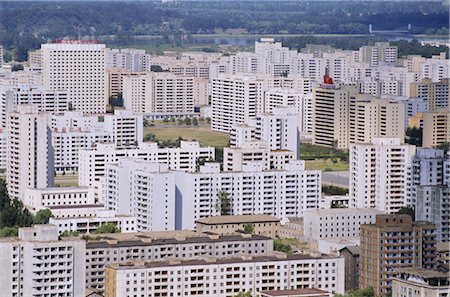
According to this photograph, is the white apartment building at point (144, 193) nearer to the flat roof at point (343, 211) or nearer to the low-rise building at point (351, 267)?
the flat roof at point (343, 211)

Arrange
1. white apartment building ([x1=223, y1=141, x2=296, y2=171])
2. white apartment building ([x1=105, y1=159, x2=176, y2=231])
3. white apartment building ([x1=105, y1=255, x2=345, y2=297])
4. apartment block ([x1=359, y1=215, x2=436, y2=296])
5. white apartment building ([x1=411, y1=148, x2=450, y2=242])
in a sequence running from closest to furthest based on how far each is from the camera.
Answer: white apartment building ([x1=105, y1=255, x2=345, y2=297])
apartment block ([x1=359, y1=215, x2=436, y2=296])
white apartment building ([x1=411, y1=148, x2=450, y2=242])
white apartment building ([x1=105, y1=159, x2=176, y2=231])
white apartment building ([x1=223, y1=141, x2=296, y2=171])

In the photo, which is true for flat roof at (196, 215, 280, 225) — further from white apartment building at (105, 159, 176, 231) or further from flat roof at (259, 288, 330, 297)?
flat roof at (259, 288, 330, 297)

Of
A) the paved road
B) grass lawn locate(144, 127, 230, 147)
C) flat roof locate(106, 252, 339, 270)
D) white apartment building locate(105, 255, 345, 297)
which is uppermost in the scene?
grass lawn locate(144, 127, 230, 147)

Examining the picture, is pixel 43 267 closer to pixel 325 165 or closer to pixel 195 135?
pixel 325 165

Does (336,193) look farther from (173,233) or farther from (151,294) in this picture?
(151,294)

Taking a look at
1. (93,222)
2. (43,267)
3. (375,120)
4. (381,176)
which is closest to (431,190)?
(381,176)

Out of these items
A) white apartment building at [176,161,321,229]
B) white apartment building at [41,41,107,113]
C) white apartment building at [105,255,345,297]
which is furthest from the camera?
white apartment building at [41,41,107,113]

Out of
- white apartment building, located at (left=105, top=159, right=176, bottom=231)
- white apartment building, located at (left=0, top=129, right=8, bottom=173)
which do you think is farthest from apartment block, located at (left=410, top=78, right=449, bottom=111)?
white apartment building, located at (left=105, top=159, right=176, bottom=231)
